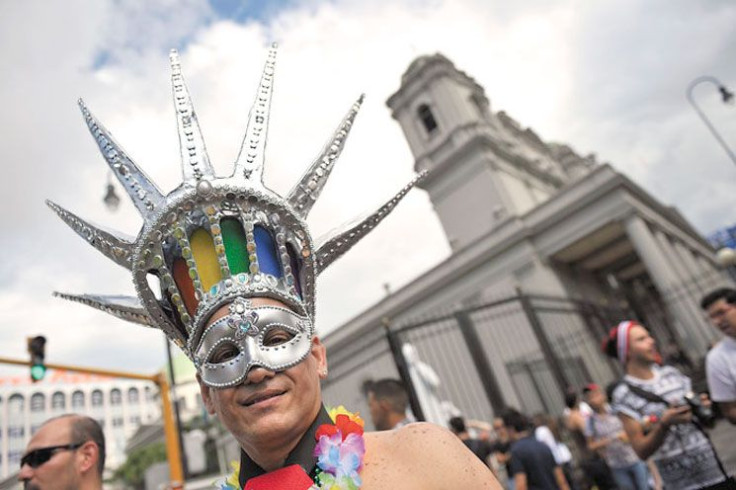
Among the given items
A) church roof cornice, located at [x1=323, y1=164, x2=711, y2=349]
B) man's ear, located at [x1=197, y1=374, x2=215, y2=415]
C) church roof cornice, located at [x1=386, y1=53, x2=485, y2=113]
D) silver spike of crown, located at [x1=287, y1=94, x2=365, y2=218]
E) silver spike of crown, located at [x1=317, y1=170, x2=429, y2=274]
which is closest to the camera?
man's ear, located at [x1=197, y1=374, x2=215, y2=415]

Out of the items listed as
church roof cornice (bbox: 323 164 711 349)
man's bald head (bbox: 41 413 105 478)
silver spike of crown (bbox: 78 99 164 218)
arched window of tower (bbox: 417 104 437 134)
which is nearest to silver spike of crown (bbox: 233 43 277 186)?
silver spike of crown (bbox: 78 99 164 218)

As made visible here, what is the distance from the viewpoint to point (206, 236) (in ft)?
5.79

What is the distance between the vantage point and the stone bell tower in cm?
2341

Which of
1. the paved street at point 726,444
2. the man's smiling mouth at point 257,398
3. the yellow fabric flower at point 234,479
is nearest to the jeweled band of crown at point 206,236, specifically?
the man's smiling mouth at point 257,398

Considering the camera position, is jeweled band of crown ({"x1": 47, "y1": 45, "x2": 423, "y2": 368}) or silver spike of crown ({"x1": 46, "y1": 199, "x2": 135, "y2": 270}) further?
silver spike of crown ({"x1": 46, "y1": 199, "x2": 135, "y2": 270})

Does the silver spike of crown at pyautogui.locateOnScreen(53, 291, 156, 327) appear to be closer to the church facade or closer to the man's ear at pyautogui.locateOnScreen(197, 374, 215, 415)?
the man's ear at pyautogui.locateOnScreen(197, 374, 215, 415)

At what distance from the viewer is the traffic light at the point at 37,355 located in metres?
8.21

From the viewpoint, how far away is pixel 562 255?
66.7 feet

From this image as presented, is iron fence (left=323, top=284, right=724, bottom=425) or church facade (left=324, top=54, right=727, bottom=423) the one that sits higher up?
church facade (left=324, top=54, right=727, bottom=423)

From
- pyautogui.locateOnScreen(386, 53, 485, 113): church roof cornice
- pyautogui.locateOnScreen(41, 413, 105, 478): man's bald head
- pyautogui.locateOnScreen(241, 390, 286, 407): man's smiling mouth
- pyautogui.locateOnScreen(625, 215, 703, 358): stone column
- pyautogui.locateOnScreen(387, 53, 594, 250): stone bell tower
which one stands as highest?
pyautogui.locateOnScreen(386, 53, 485, 113): church roof cornice

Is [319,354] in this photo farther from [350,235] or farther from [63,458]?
[63,458]

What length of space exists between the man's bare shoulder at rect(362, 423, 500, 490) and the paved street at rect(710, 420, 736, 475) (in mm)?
5705

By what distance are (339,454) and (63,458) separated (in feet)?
7.67

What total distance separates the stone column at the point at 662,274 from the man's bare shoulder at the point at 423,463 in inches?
645
